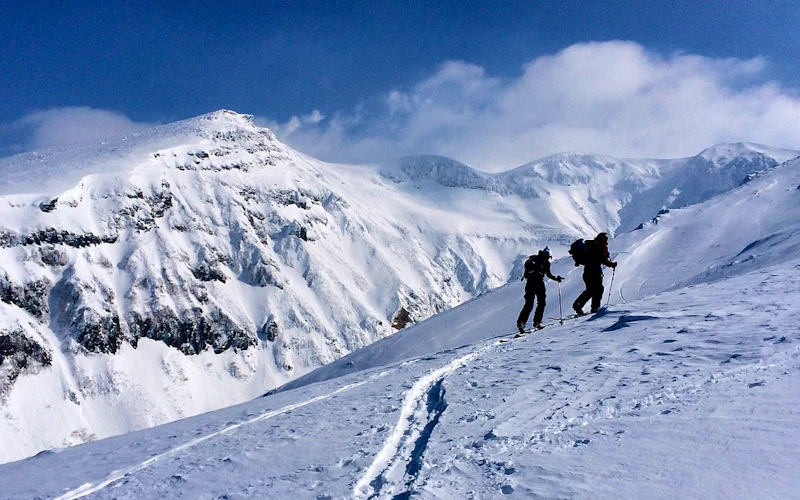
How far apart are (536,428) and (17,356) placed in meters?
128

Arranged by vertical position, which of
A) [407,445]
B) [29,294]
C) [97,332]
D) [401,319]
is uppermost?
[29,294]

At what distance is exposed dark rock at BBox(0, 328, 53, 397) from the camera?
104m

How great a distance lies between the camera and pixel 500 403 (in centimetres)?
754

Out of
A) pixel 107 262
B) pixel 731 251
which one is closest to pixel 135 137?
pixel 107 262

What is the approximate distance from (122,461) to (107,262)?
13689cm

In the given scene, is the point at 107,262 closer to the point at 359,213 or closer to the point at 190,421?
the point at 359,213

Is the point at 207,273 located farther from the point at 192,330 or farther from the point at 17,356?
the point at 17,356

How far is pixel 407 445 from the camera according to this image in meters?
6.60

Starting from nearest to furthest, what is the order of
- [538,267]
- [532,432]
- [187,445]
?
[532,432] → [187,445] → [538,267]

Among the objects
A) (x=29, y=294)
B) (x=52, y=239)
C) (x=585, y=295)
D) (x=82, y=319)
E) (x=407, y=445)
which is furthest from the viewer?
(x=52, y=239)

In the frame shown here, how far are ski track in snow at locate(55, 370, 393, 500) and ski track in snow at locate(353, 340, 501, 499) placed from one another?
6.73ft

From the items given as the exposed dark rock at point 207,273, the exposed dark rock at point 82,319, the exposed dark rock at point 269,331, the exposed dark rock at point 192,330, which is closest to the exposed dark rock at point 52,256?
the exposed dark rock at point 82,319

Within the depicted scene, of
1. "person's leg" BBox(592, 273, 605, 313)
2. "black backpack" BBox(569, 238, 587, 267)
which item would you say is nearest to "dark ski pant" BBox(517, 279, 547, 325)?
"black backpack" BBox(569, 238, 587, 267)

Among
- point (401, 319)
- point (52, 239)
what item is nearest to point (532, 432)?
point (52, 239)
